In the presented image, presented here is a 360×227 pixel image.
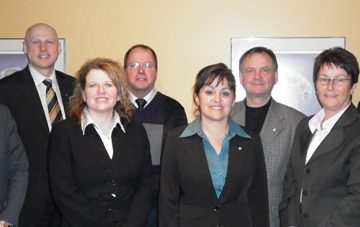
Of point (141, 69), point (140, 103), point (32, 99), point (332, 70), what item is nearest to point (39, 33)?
point (32, 99)

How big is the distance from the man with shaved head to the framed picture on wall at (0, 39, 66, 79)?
2.39 feet

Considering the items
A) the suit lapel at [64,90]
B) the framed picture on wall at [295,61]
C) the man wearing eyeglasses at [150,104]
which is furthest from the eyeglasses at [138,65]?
the framed picture on wall at [295,61]

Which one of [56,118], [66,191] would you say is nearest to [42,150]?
[56,118]

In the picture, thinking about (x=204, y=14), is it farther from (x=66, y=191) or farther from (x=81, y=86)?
(x=66, y=191)

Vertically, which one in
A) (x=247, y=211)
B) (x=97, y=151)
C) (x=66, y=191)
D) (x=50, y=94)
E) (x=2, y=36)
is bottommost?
(x=247, y=211)

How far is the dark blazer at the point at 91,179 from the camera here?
7.59ft

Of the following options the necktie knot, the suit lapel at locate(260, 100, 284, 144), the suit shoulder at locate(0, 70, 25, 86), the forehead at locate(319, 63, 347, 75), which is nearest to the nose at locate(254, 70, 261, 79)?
the suit lapel at locate(260, 100, 284, 144)

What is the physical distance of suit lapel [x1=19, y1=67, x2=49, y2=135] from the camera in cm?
279

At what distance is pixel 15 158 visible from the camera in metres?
2.44

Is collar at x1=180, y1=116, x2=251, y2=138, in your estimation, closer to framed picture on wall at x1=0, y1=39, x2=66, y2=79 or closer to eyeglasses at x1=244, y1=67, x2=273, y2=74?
eyeglasses at x1=244, y1=67, x2=273, y2=74

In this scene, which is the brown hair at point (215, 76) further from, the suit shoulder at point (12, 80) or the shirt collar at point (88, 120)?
the suit shoulder at point (12, 80)

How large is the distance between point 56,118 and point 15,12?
56.0 inches

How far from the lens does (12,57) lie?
380 cm

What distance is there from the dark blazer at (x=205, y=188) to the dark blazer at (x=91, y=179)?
0.18m
